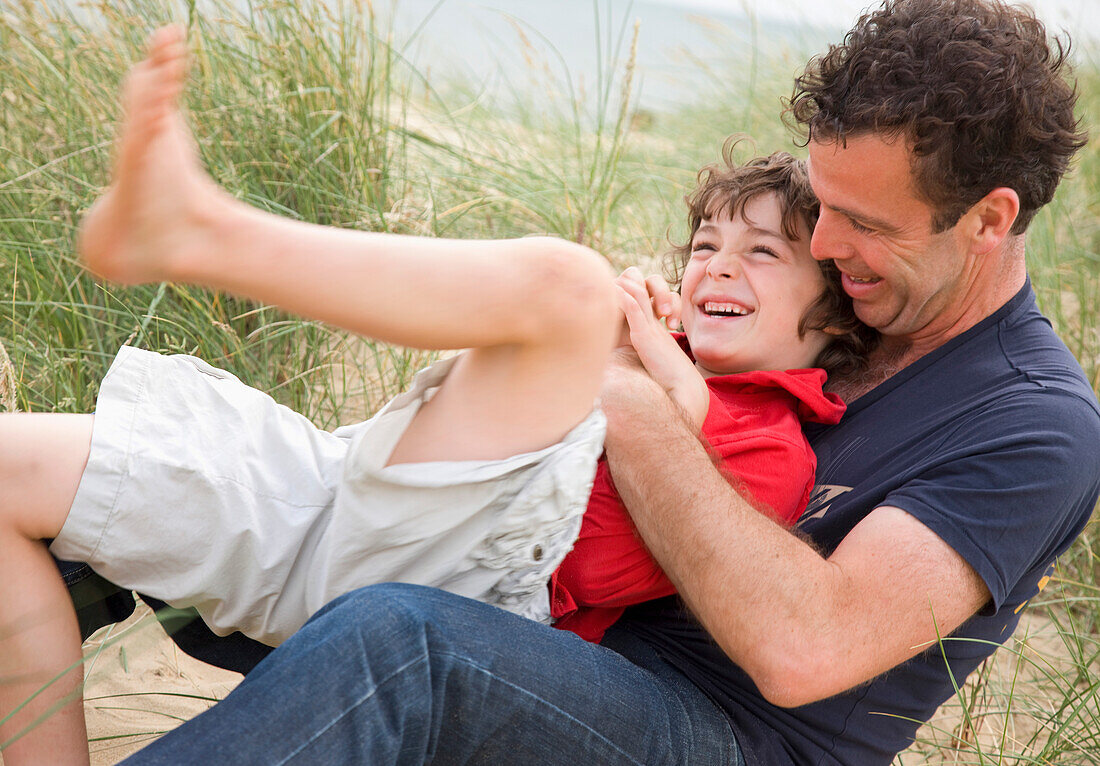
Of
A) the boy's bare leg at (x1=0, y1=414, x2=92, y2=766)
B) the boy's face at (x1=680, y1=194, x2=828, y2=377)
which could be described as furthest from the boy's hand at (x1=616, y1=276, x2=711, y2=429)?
the boy's bare leg at (x1=0, y1=414, x2=92, y2=766)

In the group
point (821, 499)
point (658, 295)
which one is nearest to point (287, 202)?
point (658, 295)

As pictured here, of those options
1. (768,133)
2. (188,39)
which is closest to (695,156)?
(768,133)

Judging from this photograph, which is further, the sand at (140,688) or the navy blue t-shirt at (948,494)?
Answer: the sand at (140,688)

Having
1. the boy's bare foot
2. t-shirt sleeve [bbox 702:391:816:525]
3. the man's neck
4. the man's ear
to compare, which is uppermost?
the boy's bare foot

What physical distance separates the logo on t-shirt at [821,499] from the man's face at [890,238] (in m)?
0.41

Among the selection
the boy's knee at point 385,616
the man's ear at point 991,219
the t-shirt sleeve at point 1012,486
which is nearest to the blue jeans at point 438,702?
the boy's knee at point 385,616

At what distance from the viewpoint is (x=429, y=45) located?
5.71 metres

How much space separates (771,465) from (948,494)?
315 mm

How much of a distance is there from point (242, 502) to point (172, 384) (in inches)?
8.8

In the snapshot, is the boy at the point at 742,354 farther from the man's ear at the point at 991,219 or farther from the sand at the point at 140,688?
the sand at the point at 140,688

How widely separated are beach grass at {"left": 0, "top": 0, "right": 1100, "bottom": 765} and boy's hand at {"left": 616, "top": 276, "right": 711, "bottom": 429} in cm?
96

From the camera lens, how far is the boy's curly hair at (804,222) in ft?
6.65

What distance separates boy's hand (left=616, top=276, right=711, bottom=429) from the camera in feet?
5.74

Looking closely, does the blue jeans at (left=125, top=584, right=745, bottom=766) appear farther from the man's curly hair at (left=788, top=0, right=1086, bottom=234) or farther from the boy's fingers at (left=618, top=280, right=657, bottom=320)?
the man's curly hair at (left=788, top=0, right=1086, bottom=234)
